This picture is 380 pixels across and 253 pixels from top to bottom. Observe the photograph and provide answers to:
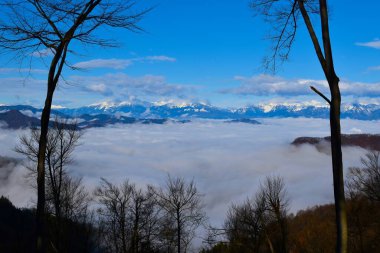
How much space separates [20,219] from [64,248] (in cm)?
6572

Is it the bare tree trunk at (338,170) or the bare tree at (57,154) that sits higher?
the bare tree at (57,154)

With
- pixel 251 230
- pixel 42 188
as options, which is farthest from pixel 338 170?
pixel 251 230

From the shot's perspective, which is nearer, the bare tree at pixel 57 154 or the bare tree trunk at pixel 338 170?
the bare tree trunk at pixel 338 170

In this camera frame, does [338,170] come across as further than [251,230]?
No

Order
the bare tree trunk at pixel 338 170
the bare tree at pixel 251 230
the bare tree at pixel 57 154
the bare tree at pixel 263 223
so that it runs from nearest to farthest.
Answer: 1. the bare tree trunk at pixel 338 170
2. the bare tree at pixel 251 230
3. the bare tree at pixel 57 154
4. the bare tree at pixel 263 223

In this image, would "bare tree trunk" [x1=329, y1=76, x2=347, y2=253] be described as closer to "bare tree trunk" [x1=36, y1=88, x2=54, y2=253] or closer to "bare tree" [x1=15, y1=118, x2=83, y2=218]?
"bare tree trunk" [x1=36, y1=88, x2=54, y2=253]

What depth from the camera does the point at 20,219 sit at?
265 feet

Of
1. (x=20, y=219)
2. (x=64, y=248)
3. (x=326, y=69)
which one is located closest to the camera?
(x=326, y=69)

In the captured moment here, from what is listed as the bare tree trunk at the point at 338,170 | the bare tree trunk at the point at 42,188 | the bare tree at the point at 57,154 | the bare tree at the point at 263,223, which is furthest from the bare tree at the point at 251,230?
the bare tree at the point at 57,154

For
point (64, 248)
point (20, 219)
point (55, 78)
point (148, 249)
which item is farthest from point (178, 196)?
point (20, 219)

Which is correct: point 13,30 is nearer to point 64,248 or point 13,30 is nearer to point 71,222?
point 64,248

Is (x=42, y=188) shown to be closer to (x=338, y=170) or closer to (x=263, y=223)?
(x=338, y=170)

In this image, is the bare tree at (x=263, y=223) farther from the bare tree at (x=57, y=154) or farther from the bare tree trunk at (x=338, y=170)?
the bare tree trunk at (x=338, y=170)

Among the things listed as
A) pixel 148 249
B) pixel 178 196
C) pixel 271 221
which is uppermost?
pixel 178 196
